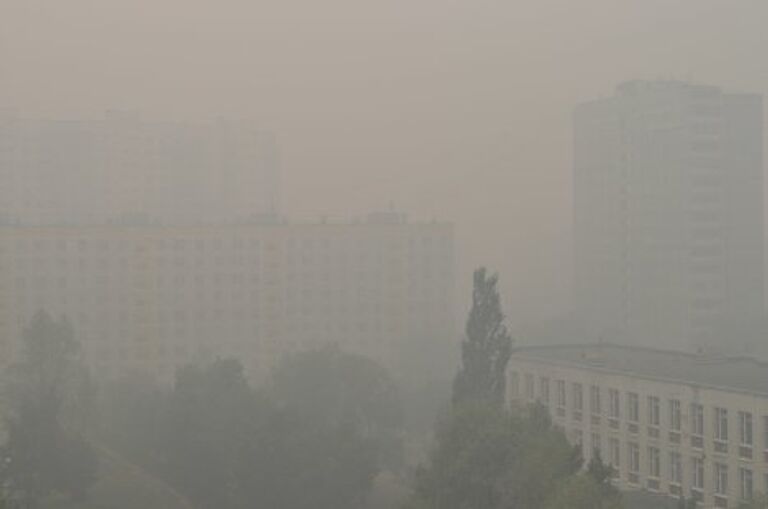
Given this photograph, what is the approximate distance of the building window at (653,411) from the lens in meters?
5.20

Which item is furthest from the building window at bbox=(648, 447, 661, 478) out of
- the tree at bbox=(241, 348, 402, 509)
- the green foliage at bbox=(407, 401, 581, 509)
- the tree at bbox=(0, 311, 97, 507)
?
the tree at bbox=(0, 311, 97, 507)

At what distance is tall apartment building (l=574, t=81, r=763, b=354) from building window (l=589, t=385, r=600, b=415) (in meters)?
3.71

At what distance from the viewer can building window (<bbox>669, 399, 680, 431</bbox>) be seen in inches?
199

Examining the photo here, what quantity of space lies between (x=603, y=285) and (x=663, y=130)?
1.33m

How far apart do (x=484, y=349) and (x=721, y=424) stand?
3.27ft

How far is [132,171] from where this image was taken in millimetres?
9023

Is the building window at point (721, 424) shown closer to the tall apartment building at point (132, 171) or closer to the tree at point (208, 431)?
the tree at point (208, 431)

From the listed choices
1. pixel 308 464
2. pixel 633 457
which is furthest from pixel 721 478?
pixel 308 464

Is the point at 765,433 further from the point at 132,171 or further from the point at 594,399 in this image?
the point at 132,171

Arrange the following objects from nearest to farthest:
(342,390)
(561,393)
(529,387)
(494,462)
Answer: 1. (494,462)
2. (561,393)
3. (529,387)
4. (342,390)

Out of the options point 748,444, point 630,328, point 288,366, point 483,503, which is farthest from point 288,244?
point 483,503

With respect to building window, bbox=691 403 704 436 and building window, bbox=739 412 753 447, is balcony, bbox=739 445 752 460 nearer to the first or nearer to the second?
building window, bbox=739 412 753 447

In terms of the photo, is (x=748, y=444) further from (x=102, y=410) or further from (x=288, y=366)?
(x=102, y=410)

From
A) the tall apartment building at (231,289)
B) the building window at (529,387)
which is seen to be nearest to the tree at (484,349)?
the building window at (529,387)
